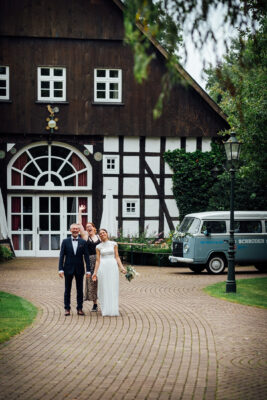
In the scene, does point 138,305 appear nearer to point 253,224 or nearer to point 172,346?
point 172,346

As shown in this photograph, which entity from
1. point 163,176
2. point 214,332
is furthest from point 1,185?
point 214,332

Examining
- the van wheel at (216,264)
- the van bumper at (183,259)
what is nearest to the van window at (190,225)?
the van bumper at (183,259)

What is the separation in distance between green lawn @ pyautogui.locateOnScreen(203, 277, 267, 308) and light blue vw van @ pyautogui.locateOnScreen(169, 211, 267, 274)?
7.99 ft

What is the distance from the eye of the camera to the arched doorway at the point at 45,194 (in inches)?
1078

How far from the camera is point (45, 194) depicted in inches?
1086

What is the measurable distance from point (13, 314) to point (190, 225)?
36.0 ft

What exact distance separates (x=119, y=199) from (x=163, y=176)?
204 cm

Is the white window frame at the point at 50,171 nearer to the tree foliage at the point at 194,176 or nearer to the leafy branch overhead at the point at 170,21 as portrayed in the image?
the tree foliage at the point at 194,176

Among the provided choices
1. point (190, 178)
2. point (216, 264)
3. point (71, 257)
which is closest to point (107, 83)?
point (190, 178)

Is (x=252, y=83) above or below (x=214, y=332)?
above

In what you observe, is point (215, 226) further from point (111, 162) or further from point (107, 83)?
point (107, 83)

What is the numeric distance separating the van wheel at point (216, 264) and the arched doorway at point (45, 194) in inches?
290

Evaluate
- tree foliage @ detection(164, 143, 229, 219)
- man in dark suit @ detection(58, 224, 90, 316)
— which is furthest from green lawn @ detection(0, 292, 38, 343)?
tree foliage @ detection(164, 143, 229, 219)

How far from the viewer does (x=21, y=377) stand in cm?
769
